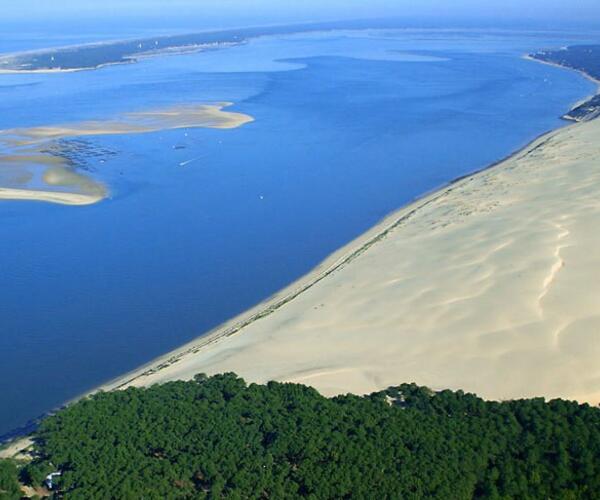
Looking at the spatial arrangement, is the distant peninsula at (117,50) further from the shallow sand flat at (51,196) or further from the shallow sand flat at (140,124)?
the shallow sand flat at (51,196)

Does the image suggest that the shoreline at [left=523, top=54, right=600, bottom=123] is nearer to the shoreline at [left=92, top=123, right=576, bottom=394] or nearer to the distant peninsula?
the shoreline at [left=92, top=123, right=576, bottom=394]

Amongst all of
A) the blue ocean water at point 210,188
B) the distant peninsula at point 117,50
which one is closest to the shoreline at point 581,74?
the blue ocean water at point 210,188

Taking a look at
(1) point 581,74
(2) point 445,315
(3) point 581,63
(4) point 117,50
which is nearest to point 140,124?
(2) point 445,315

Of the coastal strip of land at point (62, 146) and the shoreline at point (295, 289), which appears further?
the coastal strip of land at point (62, 146)

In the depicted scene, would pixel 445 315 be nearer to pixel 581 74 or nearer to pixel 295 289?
pixel 295 289

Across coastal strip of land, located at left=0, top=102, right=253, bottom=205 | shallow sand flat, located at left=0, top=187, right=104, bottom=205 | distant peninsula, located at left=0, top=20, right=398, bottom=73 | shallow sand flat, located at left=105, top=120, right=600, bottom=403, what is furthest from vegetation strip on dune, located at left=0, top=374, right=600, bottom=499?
distant peninsula, located at left=0, top=20, right=398, bottom=73

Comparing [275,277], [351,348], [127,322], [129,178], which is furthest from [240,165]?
[351,348]
